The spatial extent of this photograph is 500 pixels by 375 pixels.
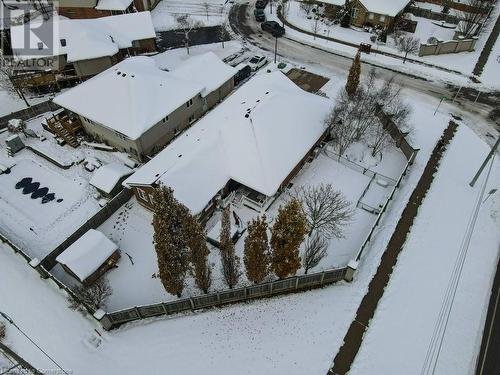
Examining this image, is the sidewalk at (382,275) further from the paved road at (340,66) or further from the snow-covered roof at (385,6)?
the snow-covered roof at (385,6)

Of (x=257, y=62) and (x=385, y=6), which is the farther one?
(x=385, y=6)

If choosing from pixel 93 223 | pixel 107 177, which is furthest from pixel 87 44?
pixel 93 223

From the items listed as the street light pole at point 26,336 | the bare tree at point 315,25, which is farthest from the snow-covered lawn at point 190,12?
the street light pole at point 26,336

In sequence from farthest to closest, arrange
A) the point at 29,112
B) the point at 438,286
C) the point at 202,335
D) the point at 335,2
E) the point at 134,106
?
1. the point at 335,2
2. the point at 29,112
3. the point at 134,106
4. the point at 438,286
5. the point at 202,335

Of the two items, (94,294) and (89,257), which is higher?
(89,257)

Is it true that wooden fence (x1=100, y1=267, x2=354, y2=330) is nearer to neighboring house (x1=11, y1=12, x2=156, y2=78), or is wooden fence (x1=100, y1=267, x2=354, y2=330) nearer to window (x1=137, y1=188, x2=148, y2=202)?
window (x1=137, y1=188, x2=148, y2=202)

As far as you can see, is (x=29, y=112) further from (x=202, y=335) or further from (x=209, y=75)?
(x=202, y=335)

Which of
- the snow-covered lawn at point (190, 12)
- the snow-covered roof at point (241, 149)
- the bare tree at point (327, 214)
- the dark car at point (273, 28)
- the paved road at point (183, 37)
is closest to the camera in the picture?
the bare tree at point (327, 214)
